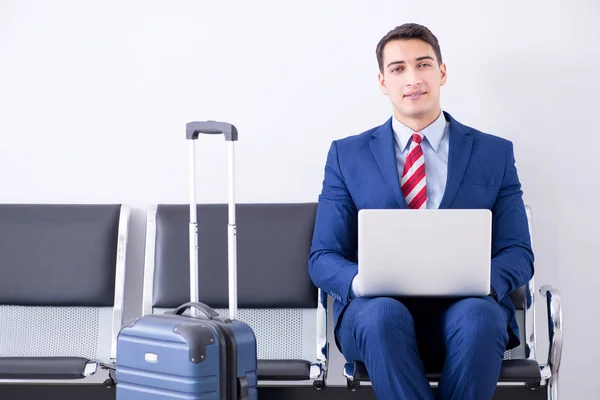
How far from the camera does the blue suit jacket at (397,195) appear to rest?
2.56 m

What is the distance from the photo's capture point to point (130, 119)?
3.12 metres

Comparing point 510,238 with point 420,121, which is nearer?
point 510,238

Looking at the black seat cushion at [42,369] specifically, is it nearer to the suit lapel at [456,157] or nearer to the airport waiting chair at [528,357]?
the airport waiting chair at [528,357]

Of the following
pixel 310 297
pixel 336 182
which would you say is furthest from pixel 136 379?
pixel 336 182

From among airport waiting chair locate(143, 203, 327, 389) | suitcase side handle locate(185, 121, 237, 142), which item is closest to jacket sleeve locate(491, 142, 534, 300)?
airport waiting chair locate(143, 203, 327, 389)

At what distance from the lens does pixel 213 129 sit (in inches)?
96.0

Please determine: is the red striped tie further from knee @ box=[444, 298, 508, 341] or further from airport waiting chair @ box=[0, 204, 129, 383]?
airport waiting chair @ box=[0, 204, 129, 383]

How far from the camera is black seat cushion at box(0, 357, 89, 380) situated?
2.59 m

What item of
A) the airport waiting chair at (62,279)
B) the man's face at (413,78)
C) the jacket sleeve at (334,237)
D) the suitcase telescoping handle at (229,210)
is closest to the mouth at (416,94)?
the man's face at (413,78)

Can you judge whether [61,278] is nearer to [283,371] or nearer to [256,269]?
[256,269]

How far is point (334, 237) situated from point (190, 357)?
26.4 inches

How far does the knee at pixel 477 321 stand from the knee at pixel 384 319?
12 centimetres

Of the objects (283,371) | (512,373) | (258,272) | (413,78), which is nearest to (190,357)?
(283,371)

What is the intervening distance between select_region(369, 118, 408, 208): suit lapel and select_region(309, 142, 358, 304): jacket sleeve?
0.14 m
